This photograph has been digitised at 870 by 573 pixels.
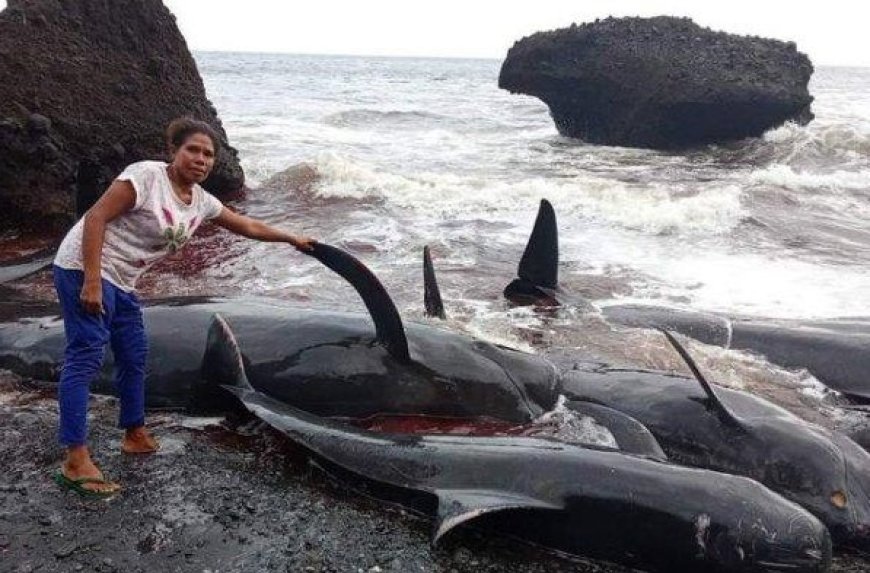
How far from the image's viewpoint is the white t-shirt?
3561mm

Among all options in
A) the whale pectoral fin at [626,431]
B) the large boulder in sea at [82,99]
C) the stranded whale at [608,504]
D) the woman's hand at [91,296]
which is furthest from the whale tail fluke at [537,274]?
the large boulder in sea at [82,99]

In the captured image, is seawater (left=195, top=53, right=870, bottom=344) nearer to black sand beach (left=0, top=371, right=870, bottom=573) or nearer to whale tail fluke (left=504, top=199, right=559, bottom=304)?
whale tail fluke (left=504, top=199, right=559, bottom=304)

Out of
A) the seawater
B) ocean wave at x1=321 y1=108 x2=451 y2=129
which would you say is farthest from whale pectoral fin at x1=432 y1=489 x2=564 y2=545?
ocean wave at x1=321 y1=108 x2=451 y2=129

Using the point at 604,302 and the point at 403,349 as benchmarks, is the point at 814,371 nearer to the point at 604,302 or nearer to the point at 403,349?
the point at 604,302

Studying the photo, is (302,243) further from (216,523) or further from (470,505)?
(470,505)

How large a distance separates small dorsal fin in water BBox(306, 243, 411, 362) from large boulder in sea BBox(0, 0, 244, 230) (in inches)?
193

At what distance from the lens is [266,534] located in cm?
341

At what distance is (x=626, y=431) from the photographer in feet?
13.5

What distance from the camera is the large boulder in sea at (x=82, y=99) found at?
30.1 ft

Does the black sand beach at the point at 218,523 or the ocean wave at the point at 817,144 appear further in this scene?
the ocean wave at the point at 817,144

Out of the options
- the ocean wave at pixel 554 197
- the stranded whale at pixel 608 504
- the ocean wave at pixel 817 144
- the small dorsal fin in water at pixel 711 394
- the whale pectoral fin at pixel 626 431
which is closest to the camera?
the stranded whale at pixel 608 504

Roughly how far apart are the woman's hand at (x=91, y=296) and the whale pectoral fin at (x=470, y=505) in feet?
5.74

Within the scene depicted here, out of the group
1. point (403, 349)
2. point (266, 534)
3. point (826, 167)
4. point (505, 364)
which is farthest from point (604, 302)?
point (826, 167)

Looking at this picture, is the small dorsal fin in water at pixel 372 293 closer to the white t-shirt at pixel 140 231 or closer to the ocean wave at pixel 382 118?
the white t-shirt at pixel 140 231
